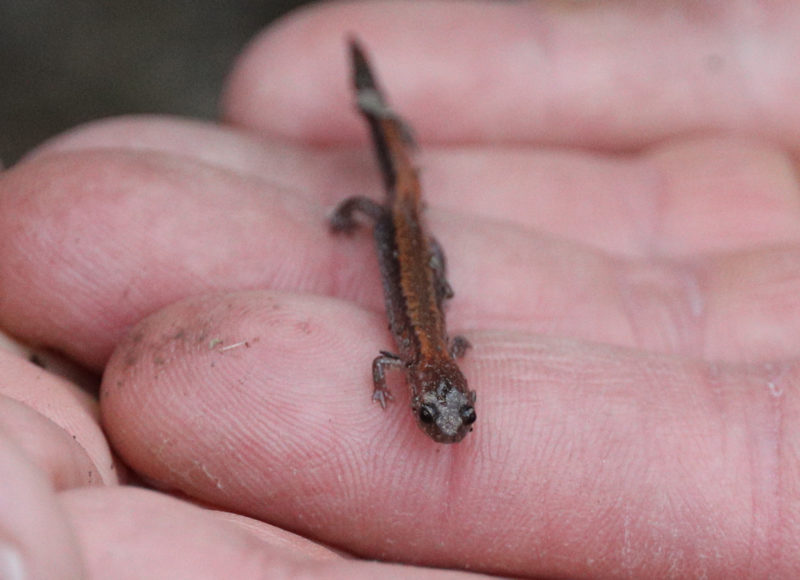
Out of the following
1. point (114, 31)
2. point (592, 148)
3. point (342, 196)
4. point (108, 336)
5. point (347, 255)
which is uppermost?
point (114, 31)

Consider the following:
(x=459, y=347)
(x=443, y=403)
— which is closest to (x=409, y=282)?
(x=459, y=347)

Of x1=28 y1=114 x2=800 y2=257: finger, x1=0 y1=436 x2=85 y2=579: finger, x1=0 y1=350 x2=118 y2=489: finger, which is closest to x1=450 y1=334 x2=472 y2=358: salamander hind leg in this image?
x1=0 y1=350 x2=118 y2=489: finger

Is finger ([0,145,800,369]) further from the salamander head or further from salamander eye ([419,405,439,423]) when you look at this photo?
salamander eye ([419,405,439,423])

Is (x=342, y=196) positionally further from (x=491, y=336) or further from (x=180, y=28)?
(x=180, y=28)

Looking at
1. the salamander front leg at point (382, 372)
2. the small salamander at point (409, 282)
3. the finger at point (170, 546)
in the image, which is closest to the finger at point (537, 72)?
the small salamander at point (409, 282)

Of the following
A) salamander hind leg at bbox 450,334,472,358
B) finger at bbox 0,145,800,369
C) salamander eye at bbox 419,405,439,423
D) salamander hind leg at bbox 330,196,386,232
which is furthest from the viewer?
salamander hind leg at bbox 330,196,386,232

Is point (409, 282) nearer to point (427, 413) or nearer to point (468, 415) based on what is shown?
point (427, 413)

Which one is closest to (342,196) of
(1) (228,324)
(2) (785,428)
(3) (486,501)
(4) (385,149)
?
(4) (385,149)
